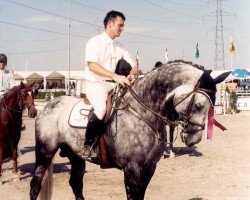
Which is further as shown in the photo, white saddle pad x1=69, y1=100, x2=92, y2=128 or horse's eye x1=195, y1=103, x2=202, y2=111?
white saddle pad x1=69, y1=100, x2=92, y2=128

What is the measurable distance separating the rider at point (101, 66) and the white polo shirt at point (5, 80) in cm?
562

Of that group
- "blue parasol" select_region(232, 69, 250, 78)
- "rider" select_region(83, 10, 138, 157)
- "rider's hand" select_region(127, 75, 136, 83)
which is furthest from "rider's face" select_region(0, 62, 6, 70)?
"blue parasol" select_region(232, 69, 250, 78)

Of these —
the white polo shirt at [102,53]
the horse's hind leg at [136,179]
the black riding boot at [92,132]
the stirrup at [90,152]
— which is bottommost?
the horse's hind leg at [136,179]

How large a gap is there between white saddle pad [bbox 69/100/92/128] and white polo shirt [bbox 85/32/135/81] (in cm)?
53

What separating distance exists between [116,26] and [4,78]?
6178 mm

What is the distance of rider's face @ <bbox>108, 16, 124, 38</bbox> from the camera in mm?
5402

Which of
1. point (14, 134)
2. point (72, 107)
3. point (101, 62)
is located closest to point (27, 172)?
point (14, 134)

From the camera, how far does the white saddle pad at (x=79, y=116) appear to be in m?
5.75

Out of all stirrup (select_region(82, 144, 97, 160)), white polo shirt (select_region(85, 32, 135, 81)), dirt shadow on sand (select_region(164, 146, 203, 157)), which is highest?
white polo shirt (select_region(85, 32, 135, 81))

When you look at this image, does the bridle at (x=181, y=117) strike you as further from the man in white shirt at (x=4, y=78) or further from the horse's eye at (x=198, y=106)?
the man in white shirt at (x=4, y=78)

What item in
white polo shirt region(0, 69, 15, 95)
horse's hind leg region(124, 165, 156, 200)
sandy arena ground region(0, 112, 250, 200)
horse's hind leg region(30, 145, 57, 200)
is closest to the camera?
horse's hind leg region(124, 165, 156, 200)

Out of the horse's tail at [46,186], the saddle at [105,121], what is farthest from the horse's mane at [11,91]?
the saddle at [105,121]

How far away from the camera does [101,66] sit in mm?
5191

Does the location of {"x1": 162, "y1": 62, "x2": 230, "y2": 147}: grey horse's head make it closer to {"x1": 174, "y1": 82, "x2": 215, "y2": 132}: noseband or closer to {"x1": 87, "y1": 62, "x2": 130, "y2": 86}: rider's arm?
{"x1": 174, "y1": 82, "x2": 215, "y2": 132}: noseband
